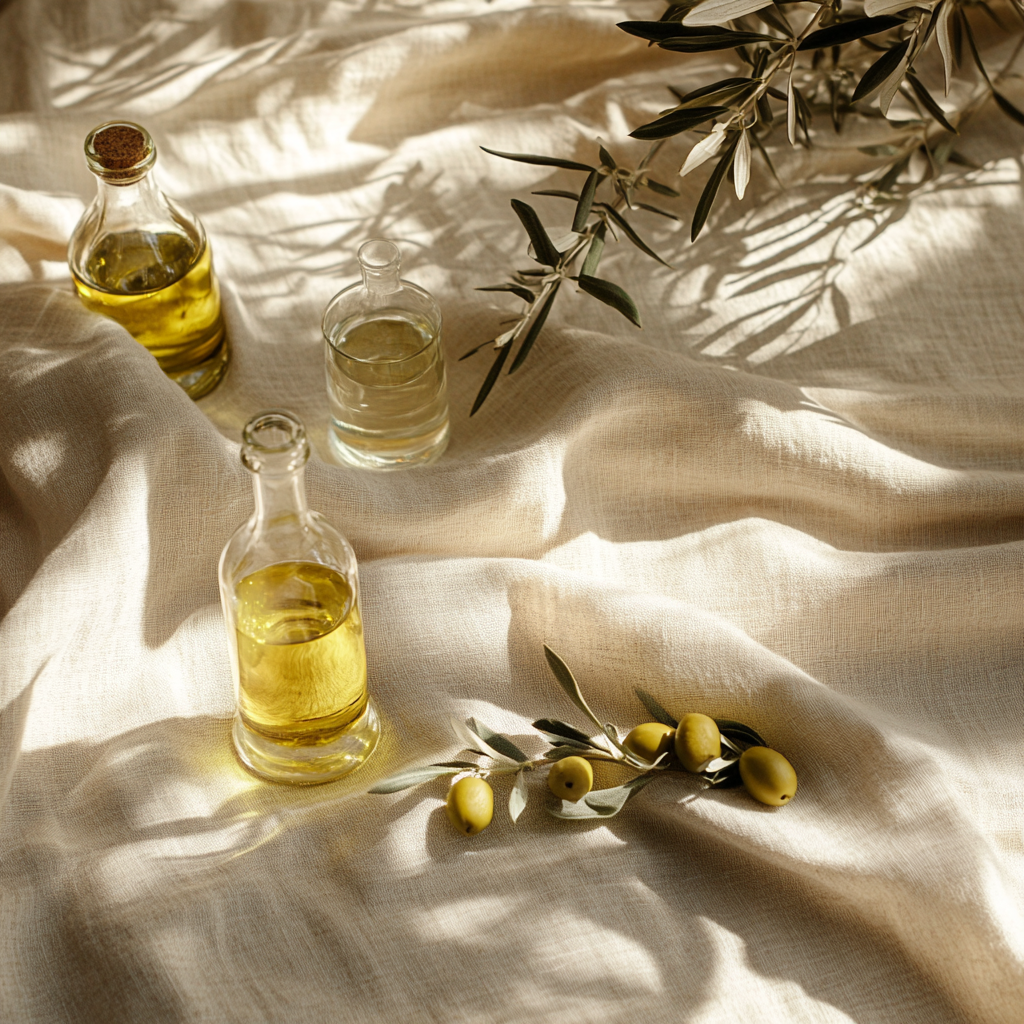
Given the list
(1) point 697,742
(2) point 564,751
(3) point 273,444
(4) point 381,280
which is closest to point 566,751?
(2) point 564,751

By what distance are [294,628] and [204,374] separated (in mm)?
442

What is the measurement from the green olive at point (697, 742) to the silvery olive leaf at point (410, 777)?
6.6 inches

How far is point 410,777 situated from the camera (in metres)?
0.96

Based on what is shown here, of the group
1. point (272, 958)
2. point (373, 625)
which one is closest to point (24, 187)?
point (373, 625)

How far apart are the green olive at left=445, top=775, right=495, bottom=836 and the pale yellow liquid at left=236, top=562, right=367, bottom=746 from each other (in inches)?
4.4

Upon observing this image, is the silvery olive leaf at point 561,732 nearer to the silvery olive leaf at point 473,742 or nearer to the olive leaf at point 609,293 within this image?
the silvery olive leaf at point 473,742

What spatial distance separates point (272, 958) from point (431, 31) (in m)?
1.11

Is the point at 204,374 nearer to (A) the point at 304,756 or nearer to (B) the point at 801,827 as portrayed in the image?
(A) the point at 304,756

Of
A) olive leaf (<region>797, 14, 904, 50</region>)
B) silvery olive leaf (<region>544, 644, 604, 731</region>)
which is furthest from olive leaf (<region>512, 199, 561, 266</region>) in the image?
silvery olive leaf (<region>544, 644, 604, 731</region>)

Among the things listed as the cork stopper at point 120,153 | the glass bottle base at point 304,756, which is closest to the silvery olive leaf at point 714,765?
the glass bottle base at point 304,756

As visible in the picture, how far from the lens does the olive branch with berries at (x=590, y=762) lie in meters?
0.95

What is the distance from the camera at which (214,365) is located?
1.29 m

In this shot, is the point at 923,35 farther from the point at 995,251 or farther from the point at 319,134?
the point at 319,134

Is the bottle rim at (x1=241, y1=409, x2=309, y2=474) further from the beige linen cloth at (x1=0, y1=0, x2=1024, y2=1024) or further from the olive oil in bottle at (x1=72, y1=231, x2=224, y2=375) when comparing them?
the olive oil in bottle at (x1=72, y1=231, x2=224, y2=375)
